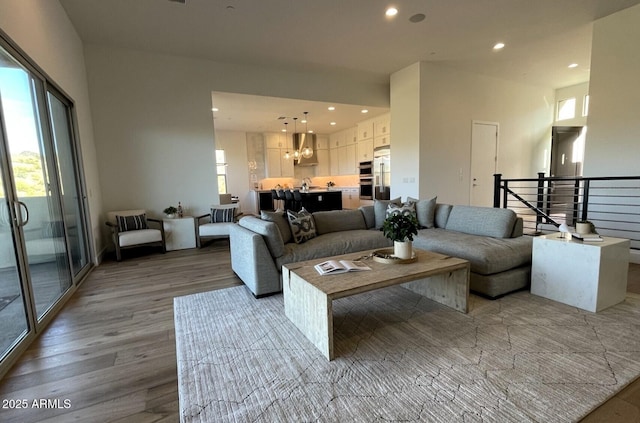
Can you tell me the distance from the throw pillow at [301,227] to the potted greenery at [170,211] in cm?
280

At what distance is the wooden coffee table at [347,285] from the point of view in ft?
6.32

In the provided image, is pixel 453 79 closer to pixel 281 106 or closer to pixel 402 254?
pixel 281 106

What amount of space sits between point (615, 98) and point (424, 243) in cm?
355

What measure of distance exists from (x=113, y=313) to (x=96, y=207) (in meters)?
2.63

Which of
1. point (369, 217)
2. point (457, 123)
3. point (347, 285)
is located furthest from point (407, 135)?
point (347, 285)

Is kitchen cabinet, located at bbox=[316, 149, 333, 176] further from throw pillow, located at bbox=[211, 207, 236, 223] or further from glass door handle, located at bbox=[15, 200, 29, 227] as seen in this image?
glass door handle, located at bbox=[15, 200, 29, 227]

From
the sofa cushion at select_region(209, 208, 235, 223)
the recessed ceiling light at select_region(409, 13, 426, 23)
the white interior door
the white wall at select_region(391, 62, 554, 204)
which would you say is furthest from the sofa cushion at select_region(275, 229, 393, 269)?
the white interior door

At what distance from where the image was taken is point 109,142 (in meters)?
4.95

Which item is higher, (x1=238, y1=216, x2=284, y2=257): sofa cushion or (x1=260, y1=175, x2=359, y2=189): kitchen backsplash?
(x1=260, y1=175, x2=359, y2=189): kitchen backsplash

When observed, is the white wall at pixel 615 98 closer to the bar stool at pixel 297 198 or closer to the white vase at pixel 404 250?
the white vase at pixel 404 250

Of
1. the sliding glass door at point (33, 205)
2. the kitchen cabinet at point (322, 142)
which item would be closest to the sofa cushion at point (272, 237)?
the sliding glass door at point (33, 205)

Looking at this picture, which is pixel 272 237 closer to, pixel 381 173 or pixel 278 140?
pixel 381 173

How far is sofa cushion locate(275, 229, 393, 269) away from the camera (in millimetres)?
3171

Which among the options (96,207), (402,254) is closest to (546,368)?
(402,254)
